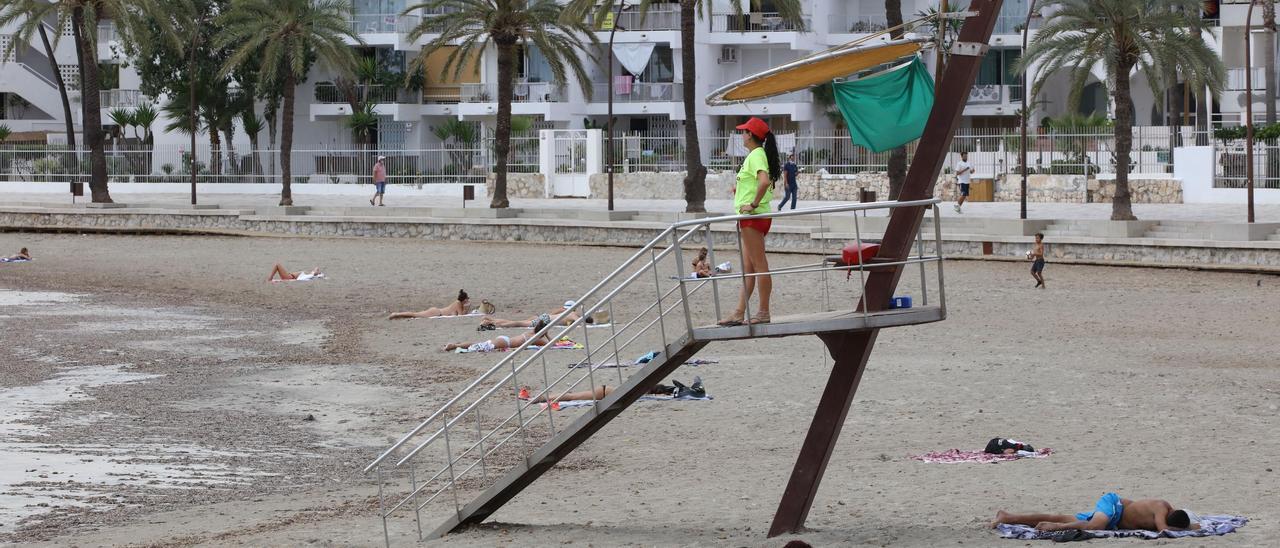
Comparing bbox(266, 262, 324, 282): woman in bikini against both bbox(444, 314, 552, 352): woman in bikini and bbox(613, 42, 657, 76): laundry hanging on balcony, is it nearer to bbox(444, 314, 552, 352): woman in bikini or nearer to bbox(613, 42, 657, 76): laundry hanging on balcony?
bbox(444, 314, 552, 352): woman in bikini

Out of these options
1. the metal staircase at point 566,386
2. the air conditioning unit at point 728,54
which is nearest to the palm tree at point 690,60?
the metal staircase at point 566,386

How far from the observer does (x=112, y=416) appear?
1467cm

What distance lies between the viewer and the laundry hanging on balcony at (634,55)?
57125 mm

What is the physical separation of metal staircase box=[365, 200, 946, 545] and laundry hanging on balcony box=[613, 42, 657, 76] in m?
36.4

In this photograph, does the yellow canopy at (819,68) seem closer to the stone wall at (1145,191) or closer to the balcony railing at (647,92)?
the stone wall at (1145,191)

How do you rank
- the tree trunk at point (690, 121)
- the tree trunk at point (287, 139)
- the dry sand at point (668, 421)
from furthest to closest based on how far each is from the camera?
1. the tree trunk at point (287, 139)
2. the tree trunk at point (690, 121)
3. the dry sand at point (668, 421)

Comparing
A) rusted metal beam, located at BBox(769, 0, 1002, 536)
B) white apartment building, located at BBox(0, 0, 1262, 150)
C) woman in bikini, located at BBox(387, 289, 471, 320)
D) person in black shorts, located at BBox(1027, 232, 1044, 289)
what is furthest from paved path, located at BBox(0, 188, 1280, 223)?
rusted metal beam, located at BBox(769, 0, 1002, 536)

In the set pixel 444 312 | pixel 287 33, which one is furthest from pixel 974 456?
pixel 287 33

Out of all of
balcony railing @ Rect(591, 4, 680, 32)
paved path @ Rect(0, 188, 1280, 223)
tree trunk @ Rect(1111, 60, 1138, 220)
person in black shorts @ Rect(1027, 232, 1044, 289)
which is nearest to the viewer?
person in black shorts @ Rect(1027, 232, 1044, 289)

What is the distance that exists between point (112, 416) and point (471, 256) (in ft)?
59.6

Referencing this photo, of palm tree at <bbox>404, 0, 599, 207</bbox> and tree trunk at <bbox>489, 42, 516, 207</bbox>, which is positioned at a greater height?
palm tree at <bbox>404, 0, 599, 207</bbox>

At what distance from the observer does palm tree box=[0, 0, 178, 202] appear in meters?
44.6

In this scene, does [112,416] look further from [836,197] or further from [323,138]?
[323,138]

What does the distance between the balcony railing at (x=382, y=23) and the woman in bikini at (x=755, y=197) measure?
2008 inches
